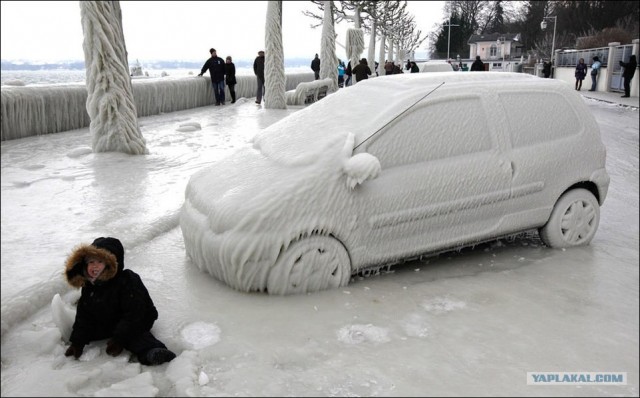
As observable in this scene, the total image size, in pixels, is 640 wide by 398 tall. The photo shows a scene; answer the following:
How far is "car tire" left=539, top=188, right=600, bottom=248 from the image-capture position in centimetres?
427

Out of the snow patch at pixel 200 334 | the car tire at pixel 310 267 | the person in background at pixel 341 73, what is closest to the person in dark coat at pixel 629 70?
the person in background at pixel 341 73

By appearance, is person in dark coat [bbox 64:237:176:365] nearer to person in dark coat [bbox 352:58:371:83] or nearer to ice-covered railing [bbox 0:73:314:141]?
ice-covered railing [bbox 0:73:314:141]

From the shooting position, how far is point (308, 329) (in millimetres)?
3066

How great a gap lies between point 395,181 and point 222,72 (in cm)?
1510

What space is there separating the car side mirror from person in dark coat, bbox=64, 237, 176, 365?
4.78 feet

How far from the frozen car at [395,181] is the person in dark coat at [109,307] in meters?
0.74

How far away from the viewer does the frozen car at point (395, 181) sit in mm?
3439

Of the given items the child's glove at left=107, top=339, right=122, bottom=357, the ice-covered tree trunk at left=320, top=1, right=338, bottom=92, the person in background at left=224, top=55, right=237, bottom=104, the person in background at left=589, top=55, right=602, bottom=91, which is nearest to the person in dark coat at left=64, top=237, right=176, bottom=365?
the child's glove at left=107, top=339, right=122, bottom=357

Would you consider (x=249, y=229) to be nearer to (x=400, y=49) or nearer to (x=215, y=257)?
(x=215, y=257)

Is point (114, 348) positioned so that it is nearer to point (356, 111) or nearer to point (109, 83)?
point (356, 111)

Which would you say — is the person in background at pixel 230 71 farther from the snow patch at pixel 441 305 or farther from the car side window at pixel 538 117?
the snow patch at pixel 441 305

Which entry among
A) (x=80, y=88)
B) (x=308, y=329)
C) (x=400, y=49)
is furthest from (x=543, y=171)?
(x=400, y=49)

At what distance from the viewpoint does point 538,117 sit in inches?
165

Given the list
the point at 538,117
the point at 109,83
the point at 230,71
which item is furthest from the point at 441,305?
the point at 230,71
